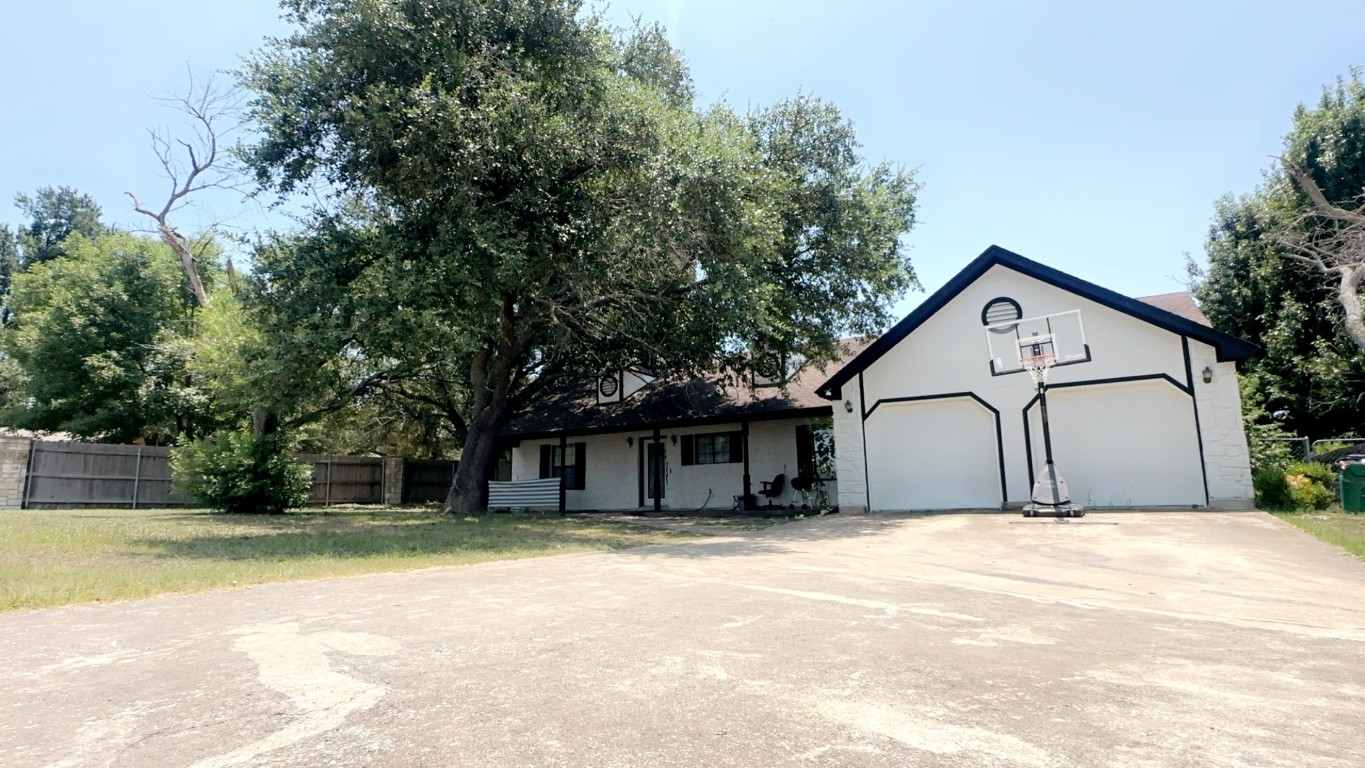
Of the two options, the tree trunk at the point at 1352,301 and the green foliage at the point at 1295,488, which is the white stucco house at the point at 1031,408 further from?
the tree trunk at the point at 1352,301

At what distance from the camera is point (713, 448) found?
2064 cm

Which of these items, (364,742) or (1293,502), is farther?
(1293,502)

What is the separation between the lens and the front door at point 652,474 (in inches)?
824

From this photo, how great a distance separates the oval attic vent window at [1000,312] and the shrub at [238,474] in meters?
16.7

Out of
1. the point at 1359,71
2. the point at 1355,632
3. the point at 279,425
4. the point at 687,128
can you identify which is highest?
the point at 1359,71

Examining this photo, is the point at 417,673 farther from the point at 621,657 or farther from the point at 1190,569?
the point at 1190,569

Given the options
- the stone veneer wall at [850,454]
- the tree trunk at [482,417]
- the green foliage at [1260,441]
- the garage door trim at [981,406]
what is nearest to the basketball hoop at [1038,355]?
the garage door trim at [981,406]

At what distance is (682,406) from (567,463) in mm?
4856

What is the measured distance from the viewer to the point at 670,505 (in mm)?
21094

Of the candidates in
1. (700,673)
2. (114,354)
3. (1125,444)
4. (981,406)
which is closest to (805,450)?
(981,406)

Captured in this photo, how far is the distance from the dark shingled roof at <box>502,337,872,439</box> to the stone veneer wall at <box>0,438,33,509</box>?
12.9 meters

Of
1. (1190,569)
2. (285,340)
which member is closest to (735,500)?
(285,340)

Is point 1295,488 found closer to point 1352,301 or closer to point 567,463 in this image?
point 1352,301

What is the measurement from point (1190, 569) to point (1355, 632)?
3.12 metres
